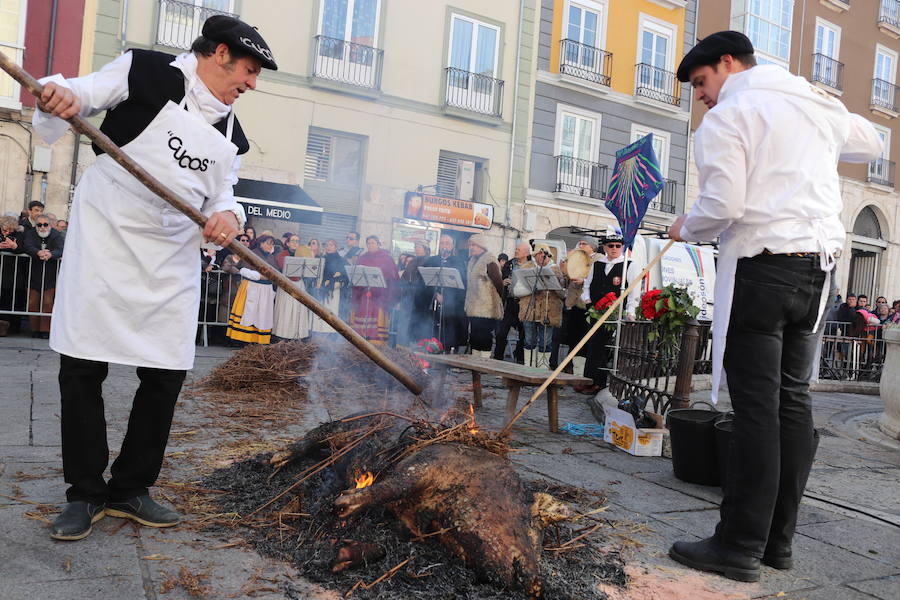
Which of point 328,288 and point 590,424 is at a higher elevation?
point 328,288

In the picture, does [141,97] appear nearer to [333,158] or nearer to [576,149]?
[333,158]

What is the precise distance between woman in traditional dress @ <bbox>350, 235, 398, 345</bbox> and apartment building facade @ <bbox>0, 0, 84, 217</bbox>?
695cm

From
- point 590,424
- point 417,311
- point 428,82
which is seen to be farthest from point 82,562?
point 428,82

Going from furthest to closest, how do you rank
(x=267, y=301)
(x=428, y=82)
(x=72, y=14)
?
(x=428, y=82), (x=72, y=14), (x=267, y=301)

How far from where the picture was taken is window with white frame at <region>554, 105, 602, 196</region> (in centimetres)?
1997

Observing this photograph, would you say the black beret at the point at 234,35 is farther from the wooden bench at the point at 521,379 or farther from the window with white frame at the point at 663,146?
the window with white frame at the point at 663,146

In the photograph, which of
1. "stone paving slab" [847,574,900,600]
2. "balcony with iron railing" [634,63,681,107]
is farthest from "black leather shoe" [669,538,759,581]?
"balcony with iron railing" [634,63,681,107]

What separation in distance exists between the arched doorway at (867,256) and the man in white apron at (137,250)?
92.7ft

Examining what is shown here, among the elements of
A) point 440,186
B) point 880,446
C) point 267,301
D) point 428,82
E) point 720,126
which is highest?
point 428,82

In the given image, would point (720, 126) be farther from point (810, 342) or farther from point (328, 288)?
point (328, 288)

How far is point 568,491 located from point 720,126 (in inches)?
Answer: 79.4

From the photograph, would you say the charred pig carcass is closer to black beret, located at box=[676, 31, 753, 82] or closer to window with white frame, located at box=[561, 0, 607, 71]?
black beret, located at box=[676, 31, 753, 82]

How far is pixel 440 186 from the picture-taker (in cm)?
1766

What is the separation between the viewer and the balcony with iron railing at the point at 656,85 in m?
21.5
